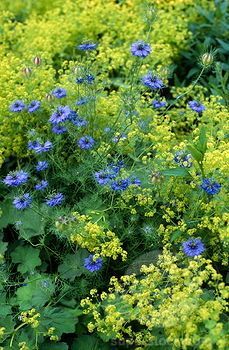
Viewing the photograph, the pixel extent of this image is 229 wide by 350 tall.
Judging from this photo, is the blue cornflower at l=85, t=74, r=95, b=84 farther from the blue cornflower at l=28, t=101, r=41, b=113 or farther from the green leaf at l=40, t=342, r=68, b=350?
the green leaf at l=40, t=342, r=68, b=350

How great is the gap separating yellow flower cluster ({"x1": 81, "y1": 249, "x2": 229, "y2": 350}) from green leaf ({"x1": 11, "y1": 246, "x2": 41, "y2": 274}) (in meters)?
0.45

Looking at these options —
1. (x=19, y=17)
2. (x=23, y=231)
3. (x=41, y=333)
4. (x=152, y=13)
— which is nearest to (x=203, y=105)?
(x=152, y=13)

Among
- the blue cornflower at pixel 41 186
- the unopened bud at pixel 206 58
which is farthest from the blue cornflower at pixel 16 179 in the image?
the unopened bud at pixel 206 58

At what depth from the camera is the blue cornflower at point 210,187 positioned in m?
2.50

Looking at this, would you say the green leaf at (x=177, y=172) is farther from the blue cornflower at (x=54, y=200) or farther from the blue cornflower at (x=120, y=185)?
the blue cornflower at (x=54, y=200)

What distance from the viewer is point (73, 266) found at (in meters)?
2.73

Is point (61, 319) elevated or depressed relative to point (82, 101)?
depressed

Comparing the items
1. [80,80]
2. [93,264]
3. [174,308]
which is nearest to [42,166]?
[80,80]

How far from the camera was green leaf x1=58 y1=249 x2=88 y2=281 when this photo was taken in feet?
8.87

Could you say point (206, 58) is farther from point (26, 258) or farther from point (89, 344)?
point (89, 344)

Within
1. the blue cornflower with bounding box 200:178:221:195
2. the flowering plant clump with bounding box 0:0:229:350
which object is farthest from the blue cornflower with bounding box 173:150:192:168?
the blue cornflower with bounding box 200:178:221:195

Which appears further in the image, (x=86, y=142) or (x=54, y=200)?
(x=86, y=142)

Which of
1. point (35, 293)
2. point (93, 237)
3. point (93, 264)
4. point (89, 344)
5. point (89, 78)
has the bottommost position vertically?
point (89, 344)

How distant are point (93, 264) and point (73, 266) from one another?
18 centimetres
